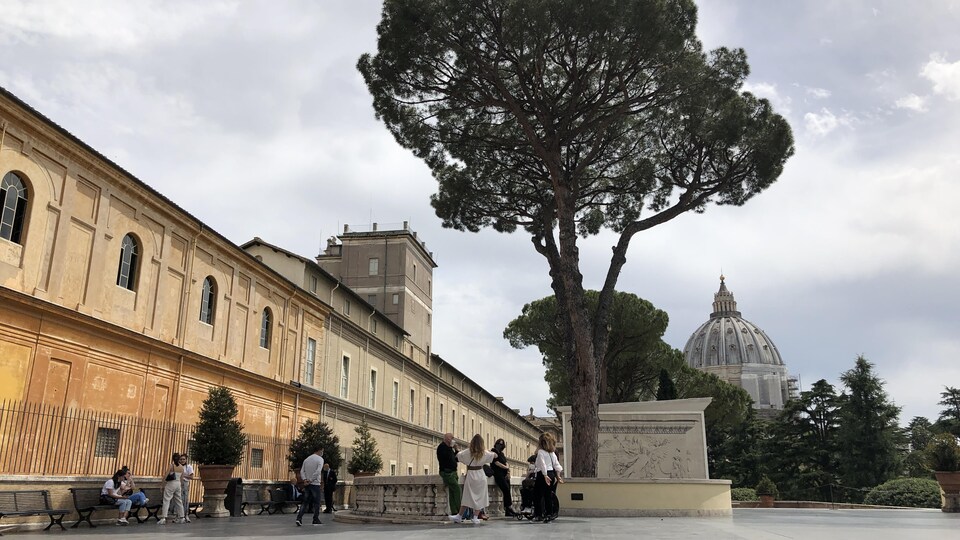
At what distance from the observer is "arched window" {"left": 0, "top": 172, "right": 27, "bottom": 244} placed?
499 inches

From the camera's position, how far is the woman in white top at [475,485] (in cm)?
1012

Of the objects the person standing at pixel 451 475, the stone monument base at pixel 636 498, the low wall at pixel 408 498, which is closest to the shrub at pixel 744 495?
the stone monument base at pixel 636 498

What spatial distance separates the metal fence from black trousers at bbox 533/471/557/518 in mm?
9059

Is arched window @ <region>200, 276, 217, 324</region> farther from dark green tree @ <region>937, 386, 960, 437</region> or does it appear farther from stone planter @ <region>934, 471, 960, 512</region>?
dark green tree @ <region>937, 386, 960, 437</region>

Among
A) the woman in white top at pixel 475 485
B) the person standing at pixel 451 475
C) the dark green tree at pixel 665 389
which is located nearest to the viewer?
the woman in white top at pixel 475 485

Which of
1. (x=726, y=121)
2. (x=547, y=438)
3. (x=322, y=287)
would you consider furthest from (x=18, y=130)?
(x=726, y=121)

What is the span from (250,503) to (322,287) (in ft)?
33.8

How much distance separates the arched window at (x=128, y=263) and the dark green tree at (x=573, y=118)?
24.5 ft

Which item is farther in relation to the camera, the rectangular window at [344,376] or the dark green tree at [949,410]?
the dark green tree at [949,410]

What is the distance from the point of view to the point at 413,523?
1045cm

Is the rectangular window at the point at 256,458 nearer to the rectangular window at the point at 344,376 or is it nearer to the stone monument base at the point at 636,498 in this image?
the rectangular window at the point at 344,376

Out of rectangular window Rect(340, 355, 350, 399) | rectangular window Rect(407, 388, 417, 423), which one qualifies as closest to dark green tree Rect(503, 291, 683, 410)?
rectangular window Rect(407, 388, 417, 423)

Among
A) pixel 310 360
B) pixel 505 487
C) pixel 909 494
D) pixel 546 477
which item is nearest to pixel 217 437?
pixel 505 487

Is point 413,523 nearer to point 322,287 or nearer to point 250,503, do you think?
point 250,503
